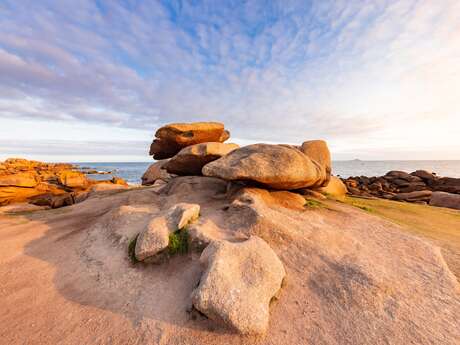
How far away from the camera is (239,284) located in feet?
13.1

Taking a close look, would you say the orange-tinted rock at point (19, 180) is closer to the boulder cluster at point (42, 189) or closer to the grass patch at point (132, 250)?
the boulder cluster at point (42, 189)

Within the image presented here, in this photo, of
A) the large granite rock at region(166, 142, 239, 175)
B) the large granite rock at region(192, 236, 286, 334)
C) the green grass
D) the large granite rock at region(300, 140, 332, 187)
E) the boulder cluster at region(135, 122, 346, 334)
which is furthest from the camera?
the large granite rock at region(300, 140, 332, 187)

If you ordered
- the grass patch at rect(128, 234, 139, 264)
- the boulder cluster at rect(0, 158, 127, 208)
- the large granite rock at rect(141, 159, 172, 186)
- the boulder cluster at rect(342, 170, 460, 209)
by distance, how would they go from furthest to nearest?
1. the large granite rock at rect(141, 159, 172, 186)
2. the boulder cluster at rect(342, 170, 460, 209)
3. the boulder cluster at rect(0, 158, 127, 208)
4. the grass patch at rect(128, 234, 139, 264)

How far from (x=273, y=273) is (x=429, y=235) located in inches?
258

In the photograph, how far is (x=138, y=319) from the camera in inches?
149

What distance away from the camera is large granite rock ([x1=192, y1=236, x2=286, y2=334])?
351cm

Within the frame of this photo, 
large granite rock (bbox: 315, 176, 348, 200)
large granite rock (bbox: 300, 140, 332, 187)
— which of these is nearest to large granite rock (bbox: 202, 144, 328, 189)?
large granite rock (bbox: 315, 176, 348, 200)

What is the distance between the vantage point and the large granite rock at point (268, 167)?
8.24 m

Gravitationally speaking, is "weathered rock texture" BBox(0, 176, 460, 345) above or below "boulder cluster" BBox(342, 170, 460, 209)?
above

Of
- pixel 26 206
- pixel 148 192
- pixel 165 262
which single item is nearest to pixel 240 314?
pixel 165 262

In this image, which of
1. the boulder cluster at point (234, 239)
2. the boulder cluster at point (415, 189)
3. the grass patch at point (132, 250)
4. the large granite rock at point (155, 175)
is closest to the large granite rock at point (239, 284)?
the boulder cluster at point (234, 239)

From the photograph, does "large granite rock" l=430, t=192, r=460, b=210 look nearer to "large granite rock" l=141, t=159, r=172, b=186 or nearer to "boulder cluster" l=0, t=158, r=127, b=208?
"large granite rock" l=141, t=159, r=172, b=186

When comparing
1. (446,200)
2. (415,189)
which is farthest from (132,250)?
(415,189)

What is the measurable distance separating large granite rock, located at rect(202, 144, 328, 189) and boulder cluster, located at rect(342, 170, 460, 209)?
44.4ft
